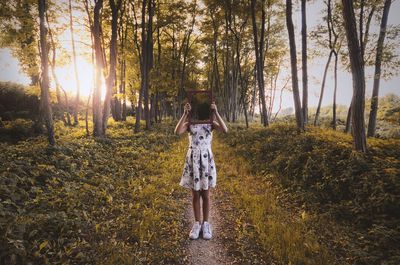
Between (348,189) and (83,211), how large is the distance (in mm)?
6428

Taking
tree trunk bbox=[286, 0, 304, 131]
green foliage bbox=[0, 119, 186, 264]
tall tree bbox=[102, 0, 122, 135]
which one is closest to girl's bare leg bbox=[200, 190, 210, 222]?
green foliage bbox=[0, 119, 186, 264]

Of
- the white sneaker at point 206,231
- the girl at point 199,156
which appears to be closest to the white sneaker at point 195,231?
the girl at point 199,156

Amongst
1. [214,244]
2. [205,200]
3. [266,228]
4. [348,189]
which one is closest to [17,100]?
[205,200]

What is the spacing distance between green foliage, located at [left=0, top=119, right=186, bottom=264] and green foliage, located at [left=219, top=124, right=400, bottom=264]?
334cm

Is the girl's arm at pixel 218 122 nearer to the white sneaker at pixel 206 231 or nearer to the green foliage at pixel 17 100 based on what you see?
the white sneaker at pixel 206 231

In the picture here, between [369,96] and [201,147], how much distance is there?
13.2 meters

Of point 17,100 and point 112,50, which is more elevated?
point 112,50

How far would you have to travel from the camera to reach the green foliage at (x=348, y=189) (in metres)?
4.69

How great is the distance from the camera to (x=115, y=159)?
1020cm

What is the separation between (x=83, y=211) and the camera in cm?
536

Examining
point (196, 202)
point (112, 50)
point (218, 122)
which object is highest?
point (112, 50)

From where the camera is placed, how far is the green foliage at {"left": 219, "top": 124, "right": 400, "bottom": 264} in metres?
4.69

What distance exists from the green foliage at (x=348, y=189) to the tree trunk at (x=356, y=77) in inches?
18.4

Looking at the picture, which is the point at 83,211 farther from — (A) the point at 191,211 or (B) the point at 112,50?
(B) the point at 112,50
